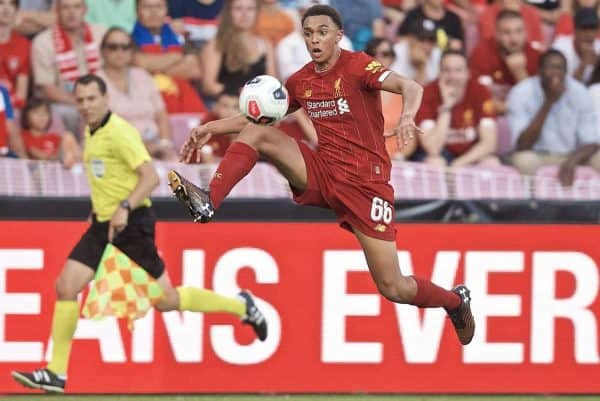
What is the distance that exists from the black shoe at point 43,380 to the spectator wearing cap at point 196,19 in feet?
12.0

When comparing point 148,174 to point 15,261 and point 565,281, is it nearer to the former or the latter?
point 15,261

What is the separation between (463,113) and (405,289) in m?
3.45

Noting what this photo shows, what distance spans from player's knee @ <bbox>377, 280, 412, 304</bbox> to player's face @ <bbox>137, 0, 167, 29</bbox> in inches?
160

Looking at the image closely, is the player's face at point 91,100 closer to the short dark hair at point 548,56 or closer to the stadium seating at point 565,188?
the stadium seating at point 565,188

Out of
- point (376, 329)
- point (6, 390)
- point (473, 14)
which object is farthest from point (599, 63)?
point (6, 390)

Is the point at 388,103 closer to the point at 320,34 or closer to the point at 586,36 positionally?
the point at 586,36

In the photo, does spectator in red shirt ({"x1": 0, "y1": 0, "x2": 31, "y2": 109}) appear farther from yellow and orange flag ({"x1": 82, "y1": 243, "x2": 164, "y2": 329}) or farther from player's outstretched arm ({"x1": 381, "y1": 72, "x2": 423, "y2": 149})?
player's outstretched arm ({"x1": 381, "y1": 72, "x2": 423, "y2": 149})

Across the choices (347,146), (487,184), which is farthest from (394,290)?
(487,184)

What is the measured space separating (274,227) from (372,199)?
1.66 metres

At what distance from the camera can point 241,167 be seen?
20.7 feet

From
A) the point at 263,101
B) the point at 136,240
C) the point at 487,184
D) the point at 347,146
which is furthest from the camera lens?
the point at 487,184

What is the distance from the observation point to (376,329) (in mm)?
8344

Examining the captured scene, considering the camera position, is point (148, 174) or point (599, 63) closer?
point (148, 174)

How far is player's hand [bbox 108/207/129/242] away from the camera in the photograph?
7492mm
